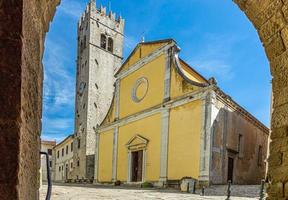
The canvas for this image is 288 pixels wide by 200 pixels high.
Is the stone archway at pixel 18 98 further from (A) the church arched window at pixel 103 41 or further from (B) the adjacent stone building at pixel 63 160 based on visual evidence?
(B) the adjacent stone building at pixel 63 160

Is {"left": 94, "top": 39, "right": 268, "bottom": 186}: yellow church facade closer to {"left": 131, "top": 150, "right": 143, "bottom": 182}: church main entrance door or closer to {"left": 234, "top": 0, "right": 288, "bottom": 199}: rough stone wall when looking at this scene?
{"left": 131, "top": 150, "right": 143, "bottom": 182}: church main entrance door

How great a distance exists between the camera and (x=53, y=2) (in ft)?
6.70

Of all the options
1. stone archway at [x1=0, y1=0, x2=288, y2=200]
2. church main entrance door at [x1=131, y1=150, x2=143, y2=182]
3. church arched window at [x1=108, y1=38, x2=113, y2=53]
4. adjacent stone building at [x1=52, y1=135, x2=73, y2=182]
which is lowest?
adjacent stone building at [x1=52, y1=135, x2=73, y2=182]

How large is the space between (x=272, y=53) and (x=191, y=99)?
36.4 feet

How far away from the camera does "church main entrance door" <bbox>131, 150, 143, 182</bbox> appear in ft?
58.1

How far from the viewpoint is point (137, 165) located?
18.1m

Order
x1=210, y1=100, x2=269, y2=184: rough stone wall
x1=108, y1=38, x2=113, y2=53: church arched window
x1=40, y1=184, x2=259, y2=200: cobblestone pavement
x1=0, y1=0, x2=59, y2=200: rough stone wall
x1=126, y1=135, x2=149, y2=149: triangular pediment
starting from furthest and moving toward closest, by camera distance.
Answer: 1. x1=108, y1=38, x2=113, y2=53: church arched window
2. x1=126, y1=135, x2=149, y2=149: triangular pediment
3. x1=210, y1=100, x2=269, y2=184: rough stone wall
4. x1=40, y1=184, x2=259, y2=200: cobblestone pavement
5. x1=0, y1=0, x2=59, y2=200: rough stone wall

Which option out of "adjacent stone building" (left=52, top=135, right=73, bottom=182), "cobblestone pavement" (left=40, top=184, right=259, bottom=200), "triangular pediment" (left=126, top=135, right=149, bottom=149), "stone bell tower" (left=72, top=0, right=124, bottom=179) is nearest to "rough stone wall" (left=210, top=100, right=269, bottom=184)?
"cobblestone pavement" (left=40, top=184, right=259, bottom=200)

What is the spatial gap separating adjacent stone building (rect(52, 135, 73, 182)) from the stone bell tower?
4.67 metres

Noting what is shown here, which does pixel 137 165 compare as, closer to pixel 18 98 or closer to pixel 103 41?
pixel 103 41

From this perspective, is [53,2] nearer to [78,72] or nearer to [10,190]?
[10,190]

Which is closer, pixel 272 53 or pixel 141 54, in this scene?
pixel 272 53

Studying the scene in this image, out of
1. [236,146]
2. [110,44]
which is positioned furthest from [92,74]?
[236,146]

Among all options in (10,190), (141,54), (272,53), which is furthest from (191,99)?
(10,190)
